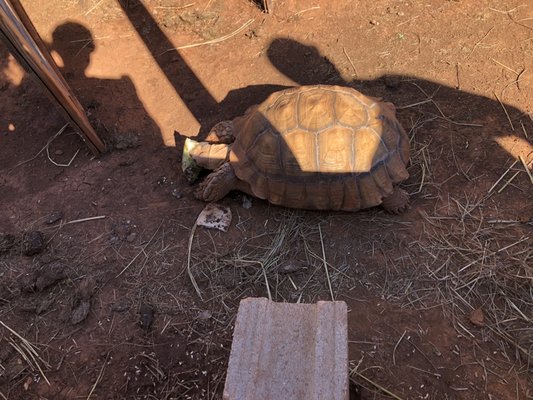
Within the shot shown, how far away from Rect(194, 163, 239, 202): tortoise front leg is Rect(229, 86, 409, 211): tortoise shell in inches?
9.1

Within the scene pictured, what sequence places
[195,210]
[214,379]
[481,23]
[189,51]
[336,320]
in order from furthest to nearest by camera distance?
[189,51]
[481,23]
[195,210]
[214,379]
[336,320]

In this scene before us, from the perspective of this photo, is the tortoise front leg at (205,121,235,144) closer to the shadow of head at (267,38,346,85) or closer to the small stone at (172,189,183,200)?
the small stone at (172,189,183,200)

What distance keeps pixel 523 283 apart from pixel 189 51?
173 inches

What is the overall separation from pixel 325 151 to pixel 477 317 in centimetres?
174

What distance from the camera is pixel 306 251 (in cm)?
370

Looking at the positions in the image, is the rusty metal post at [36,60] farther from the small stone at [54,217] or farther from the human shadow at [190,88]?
the human shadow at [190,88]

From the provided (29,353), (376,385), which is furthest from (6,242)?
(376,385)

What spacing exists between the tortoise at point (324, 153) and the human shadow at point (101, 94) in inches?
55.3

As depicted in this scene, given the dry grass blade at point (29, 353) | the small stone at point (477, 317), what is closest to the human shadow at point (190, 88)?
the dry grass blade at point (29, 353)

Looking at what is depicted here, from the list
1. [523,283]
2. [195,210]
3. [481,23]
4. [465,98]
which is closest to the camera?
[523,283]

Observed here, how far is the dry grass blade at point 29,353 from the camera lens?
3240 mm

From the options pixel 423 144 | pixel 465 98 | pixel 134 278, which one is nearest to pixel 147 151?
pixel 134 278

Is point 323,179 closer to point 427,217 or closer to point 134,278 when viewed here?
point 427,217

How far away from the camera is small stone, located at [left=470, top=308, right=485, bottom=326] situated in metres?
3.14
